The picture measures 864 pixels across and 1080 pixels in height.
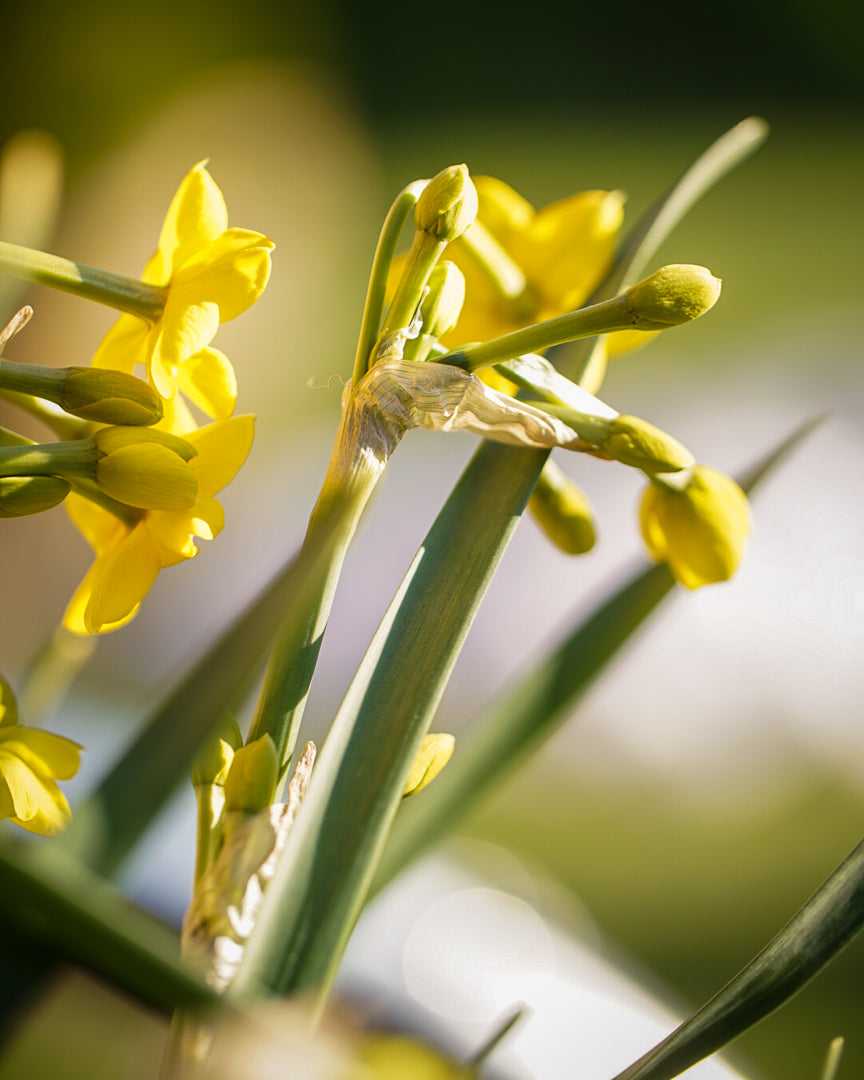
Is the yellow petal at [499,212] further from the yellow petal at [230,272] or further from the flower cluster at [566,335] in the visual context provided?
the yellow petal at [230,272]

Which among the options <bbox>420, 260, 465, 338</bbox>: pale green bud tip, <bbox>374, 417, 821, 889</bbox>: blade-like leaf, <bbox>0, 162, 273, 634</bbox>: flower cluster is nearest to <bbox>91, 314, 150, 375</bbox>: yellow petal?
<bbox>0, 162, 273, 634</bbox>: flower cluster

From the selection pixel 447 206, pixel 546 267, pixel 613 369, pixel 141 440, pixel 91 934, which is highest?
pixel 613 369

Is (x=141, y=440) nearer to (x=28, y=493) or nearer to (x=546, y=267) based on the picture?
(x=28, y=493)

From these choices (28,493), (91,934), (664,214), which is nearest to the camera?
(91,934)

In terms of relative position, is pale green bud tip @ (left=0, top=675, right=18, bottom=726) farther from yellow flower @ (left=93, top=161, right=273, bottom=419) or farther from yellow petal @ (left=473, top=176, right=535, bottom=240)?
yellow petal @ (left=473, top=176, right=535, bottom=240)

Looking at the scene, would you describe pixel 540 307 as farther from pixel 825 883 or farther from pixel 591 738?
pixel 591 738

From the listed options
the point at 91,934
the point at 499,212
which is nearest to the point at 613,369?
the point at 499,212
